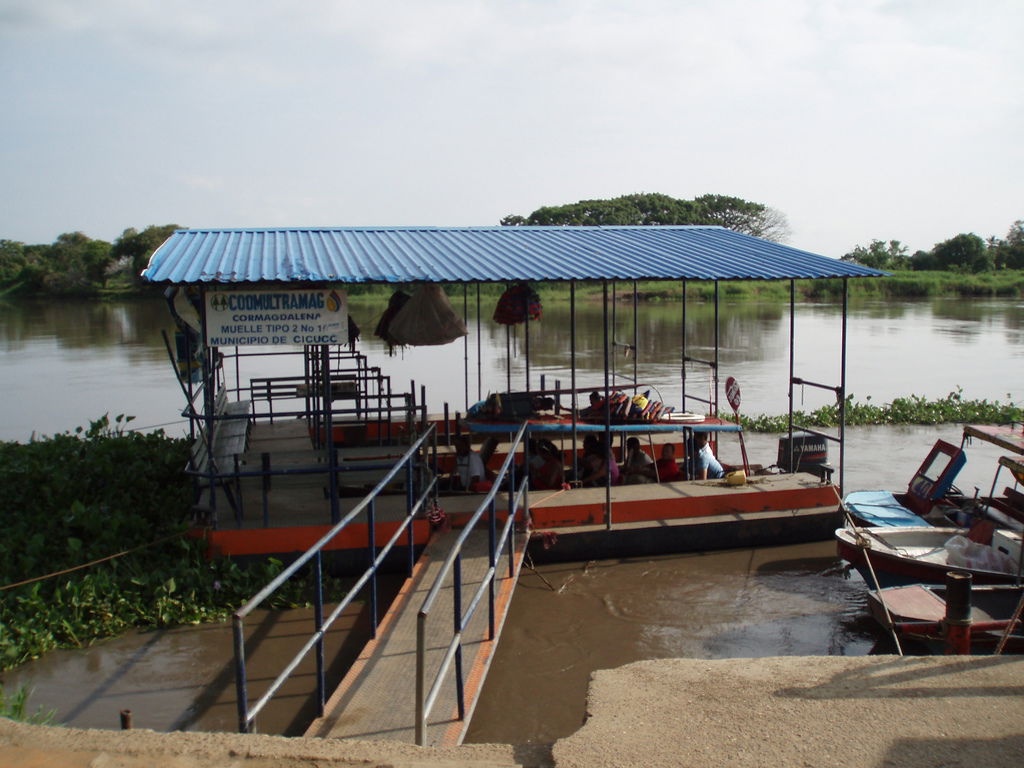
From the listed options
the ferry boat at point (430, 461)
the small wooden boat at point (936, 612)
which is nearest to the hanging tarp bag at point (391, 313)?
the ferry boat at point (430, 461)

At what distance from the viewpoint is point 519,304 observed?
37.1ft

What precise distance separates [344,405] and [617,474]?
890 cm

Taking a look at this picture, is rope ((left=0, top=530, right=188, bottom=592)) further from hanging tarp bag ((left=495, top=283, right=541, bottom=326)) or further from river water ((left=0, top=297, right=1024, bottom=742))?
hanging tarp bag ((left=495, top=283, right=541, bottom=326))

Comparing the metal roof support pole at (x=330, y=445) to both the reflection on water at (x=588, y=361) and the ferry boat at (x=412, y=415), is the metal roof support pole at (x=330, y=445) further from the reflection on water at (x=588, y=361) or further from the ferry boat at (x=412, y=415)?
the reflection on water at (x=588, y=361)

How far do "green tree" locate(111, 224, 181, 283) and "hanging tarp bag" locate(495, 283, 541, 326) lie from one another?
171 ft

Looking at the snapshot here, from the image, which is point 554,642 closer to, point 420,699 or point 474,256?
point 420,699

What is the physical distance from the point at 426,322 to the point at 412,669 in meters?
5.90

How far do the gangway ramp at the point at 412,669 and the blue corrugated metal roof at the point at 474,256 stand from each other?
279 cm

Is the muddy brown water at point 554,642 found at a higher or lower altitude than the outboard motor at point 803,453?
lower

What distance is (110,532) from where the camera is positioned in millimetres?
7625

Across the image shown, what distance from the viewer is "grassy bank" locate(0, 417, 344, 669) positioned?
664 cm

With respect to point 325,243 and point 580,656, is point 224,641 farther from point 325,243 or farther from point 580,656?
point 325,243

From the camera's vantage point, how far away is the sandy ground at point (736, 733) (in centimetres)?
364

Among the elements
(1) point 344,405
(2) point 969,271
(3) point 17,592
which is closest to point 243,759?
(3) point 17,592
